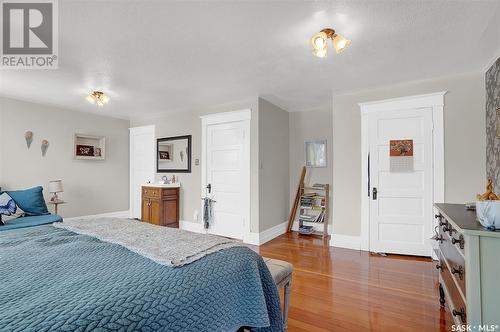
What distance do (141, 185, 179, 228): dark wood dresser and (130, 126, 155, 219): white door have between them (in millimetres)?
789

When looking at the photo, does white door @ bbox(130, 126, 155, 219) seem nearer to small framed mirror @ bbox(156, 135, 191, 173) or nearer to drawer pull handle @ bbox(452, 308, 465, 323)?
small framed mirror @ bbox(156, 135, 191, 173)

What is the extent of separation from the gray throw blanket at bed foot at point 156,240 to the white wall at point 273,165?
7.97 feet

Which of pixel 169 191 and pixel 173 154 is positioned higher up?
pixel 173 154

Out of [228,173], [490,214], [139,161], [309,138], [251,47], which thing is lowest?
[490,214]

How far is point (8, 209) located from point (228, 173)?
311cm

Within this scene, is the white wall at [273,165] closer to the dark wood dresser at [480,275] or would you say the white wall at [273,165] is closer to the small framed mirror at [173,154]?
the small framed mirror at [173,154]

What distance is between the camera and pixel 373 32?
2070 millimetres

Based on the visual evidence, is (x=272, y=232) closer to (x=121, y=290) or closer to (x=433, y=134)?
(x=433, y=134)

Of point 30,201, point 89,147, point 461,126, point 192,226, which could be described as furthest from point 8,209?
point 461,126

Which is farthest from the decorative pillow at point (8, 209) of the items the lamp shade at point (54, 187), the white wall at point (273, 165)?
the white wall at point (273, 165)

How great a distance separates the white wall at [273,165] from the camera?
3.96 meters

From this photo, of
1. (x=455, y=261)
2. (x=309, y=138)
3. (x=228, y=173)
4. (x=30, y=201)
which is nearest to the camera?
(x=455, y=261)

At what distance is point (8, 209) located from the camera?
10.8 feet

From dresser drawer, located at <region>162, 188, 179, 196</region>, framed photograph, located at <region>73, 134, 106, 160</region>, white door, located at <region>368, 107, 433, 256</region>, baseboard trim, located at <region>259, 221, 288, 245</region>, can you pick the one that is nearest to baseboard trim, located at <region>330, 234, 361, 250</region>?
white door, located at <region>368, 107, 433, 256</region>
